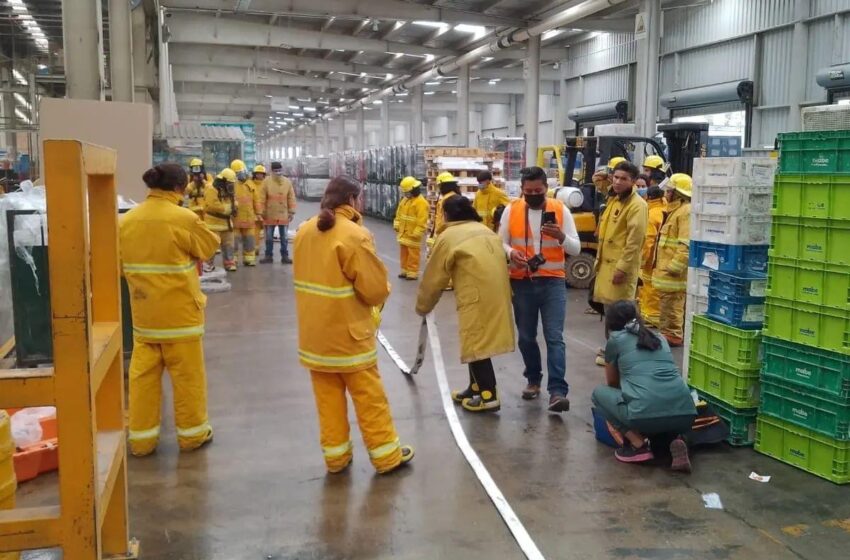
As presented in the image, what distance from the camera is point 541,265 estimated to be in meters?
6.04

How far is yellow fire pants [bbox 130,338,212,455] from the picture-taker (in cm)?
501

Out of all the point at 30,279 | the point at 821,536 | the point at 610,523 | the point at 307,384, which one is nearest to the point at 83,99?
the point at 30,279

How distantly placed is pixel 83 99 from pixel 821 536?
793 centimetres

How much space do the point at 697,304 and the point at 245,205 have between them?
10190 millimetres

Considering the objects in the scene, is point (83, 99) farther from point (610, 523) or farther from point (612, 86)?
point (612, 86)

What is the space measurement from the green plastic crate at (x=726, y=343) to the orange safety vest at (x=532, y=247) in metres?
1.11

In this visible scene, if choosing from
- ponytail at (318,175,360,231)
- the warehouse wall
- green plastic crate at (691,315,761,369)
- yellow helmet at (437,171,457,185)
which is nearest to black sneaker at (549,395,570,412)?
green plastic crate at (691,315,761,369)

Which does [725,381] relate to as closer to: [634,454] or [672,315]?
[634,454]

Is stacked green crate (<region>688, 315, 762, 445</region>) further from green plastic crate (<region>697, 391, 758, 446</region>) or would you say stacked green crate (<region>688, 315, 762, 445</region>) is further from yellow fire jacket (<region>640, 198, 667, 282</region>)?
yellow fire jacket (<region>640, 198, 667, 282</region>)

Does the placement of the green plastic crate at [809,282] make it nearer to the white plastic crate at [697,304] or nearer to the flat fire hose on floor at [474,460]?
the white plastic crate at [697,304]

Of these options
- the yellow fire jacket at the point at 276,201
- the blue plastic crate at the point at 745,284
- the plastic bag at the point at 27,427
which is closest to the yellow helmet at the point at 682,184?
the blue plastic crate at the point at 745,284

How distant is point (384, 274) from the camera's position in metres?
4.57

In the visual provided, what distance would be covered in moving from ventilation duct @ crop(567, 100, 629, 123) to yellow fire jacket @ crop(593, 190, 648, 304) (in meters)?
17.1

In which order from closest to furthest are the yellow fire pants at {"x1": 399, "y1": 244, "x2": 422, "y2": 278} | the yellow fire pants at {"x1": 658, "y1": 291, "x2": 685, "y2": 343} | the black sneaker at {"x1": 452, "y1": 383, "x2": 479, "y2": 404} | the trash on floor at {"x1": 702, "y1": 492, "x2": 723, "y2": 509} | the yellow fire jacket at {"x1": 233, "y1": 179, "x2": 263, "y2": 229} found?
1. the trash on floor at {"x1": 702, "y1": 492, "x2": 723, "y2": 509}
2. the black sneaker at {"x1": 452, "y1": 383, "x2": 479, "y2": 404}
3. the yellow fire pants at {"x1": 658, "y1": 291, "x2": 685, "y2": 343}
4. the yellow fire pants at {"x1": 399, "y1": 244, "x2": 422, "y2": 278}
5. the yellow fire jacket at {"x1": 233, "y1": 179, "x2": 263, "y2": 229}
